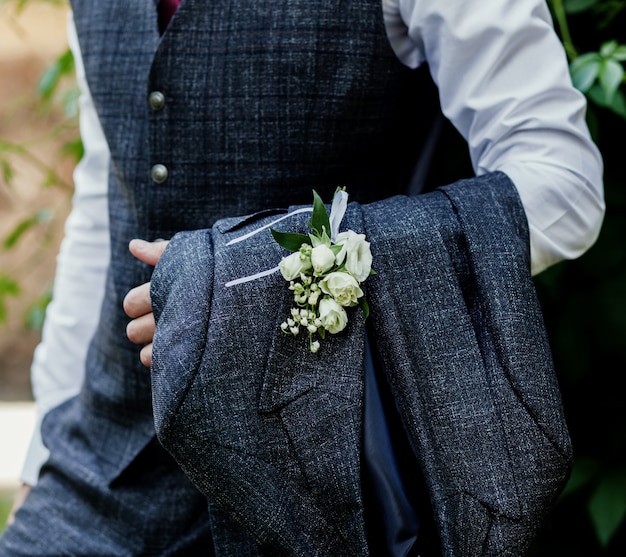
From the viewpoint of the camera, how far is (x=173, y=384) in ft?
2.34

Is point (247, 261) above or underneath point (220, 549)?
above

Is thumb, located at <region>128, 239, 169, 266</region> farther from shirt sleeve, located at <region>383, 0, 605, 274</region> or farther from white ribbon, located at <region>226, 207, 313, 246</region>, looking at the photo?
shirt sleeve, located at <region>383, 0, 605, 274</region>

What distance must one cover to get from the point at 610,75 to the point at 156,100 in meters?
0.53

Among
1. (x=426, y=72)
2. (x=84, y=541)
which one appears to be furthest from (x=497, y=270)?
(x=84, y=541)

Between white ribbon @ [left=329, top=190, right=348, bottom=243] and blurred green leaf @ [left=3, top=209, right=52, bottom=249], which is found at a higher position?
white ribbon @ [left=329, top=190, right=348, bottom=243]

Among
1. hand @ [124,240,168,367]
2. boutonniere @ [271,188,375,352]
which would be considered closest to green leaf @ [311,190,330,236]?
boutonniere @ [271,188,375,352]

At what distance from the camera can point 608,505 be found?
118 cm

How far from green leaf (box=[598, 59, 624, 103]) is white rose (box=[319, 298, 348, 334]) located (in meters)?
0.46

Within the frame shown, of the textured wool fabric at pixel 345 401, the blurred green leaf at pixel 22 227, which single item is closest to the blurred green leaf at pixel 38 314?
the blurred green leaf at pixel 22 227

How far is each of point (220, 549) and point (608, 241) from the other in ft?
2.33

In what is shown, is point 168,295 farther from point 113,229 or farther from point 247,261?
point 113,229

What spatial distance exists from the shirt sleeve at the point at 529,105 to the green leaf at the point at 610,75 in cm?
13

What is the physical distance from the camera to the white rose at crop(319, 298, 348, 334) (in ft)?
2.33

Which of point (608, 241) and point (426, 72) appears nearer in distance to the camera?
point (426, 72)
